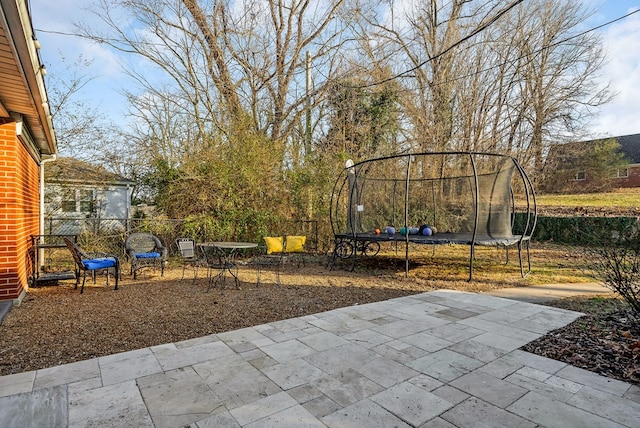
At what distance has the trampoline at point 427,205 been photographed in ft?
22.8

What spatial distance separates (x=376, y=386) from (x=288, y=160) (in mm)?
7867

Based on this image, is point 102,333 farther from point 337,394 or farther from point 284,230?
point 284,230

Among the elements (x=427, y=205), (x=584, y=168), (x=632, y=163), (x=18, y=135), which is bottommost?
(x=427, y=205)

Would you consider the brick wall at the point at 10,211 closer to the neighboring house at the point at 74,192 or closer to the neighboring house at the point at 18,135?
the neighboring house at the point at 18,135

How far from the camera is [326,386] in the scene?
92.2 inches

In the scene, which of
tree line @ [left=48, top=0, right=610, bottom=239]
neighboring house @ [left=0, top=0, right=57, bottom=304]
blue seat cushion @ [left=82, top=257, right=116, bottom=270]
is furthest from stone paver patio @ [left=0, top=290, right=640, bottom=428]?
tree line @ [left=48, top=0, right=610, bottom=239]

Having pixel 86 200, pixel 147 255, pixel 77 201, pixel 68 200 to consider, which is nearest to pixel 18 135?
pixel 147 255

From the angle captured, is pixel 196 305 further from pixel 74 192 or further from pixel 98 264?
pixel 74 192

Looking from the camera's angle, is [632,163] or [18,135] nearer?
[18,135]

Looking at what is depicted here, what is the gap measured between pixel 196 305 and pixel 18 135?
10.1ft

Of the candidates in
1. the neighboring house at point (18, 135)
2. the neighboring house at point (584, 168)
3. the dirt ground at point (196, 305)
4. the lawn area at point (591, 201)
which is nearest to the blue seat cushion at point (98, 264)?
the dirt ground at point (196, 305)

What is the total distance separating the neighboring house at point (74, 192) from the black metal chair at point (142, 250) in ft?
3.00

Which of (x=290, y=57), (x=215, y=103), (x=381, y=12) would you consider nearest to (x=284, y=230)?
(x=215, y=103)

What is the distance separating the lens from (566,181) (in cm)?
1612
